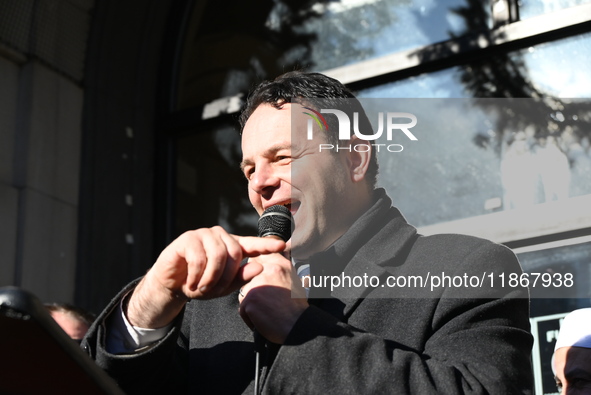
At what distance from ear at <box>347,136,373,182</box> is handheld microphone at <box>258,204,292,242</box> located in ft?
1.53

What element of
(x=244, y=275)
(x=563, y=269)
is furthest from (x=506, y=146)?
(x=244, y=275)

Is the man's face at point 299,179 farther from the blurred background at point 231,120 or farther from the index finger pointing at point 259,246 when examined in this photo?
the blurred background at point 231,120

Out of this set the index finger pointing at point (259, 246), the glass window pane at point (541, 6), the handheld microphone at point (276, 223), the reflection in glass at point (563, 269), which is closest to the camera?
the index finger pointing at point (259, 246)

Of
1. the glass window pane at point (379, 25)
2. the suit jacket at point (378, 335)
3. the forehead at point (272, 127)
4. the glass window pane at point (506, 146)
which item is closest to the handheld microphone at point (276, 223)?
the suit jacket at point (378, 335)

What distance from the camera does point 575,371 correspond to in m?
3.93

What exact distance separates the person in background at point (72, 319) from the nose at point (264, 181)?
190 cm

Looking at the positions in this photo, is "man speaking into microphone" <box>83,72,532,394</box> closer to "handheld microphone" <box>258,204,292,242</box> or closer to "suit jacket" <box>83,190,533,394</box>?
"suit jacket" <box>83,190,533,394</box>

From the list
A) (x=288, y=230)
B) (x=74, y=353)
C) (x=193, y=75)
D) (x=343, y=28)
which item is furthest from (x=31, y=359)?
(x=193, y=75)

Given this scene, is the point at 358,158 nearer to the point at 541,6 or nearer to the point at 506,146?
the point at 506,146

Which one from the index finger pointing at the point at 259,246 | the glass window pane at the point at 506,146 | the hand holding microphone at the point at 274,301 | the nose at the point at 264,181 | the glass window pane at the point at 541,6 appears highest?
the glass window pane at the point at 541,6

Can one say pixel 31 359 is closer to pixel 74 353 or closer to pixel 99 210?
pixel 74 353

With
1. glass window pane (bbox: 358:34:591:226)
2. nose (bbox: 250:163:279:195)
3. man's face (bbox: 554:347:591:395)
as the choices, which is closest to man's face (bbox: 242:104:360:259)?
nose (bbox: 250:163:279:195)

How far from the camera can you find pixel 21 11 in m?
5.97

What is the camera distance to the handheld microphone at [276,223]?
2.44 m
